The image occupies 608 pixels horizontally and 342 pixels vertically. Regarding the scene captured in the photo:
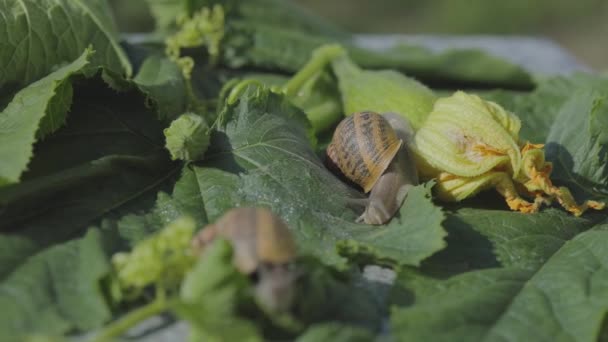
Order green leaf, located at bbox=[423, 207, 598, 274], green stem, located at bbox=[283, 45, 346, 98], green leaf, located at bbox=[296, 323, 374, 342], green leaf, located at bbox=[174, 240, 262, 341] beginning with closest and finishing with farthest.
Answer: green leaf, located at bbox=[174, 240, 262, 341], green leaf, located at bbox=[296, 323, 374, 342], green leaf, located at bbox=[423, 207, 598, 274], green stem, located at bbox=[283, 45, 346, 98]

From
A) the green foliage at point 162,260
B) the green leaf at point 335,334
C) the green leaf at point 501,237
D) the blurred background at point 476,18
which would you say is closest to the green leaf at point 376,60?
the green leaf at point 501,237

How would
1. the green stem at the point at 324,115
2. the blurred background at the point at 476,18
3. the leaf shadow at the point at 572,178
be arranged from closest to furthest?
the leaf shadow at the point at 572,178
the green stem at the point at 324,115
the blurred background at the point at 476,18

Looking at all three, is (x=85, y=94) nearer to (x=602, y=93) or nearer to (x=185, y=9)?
(x=185, y=9)

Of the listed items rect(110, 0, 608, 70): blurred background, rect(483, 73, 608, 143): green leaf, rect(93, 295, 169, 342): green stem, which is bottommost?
rect(110, 0, 608, 70): blurred background

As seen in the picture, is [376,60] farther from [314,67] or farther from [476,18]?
[476,18]

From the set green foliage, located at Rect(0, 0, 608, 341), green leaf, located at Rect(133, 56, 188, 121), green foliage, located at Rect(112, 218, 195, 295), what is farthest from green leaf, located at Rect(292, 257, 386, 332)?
green leaf, located at Rect(133, 56, 188, 121)

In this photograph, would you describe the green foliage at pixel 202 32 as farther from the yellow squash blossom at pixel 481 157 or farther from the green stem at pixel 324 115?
the yellow squash blossom at pixel 481 157

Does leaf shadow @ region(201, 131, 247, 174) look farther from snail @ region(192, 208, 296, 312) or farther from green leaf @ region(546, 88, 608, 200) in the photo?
green leaf @ region(546, 88, 608, 200)
